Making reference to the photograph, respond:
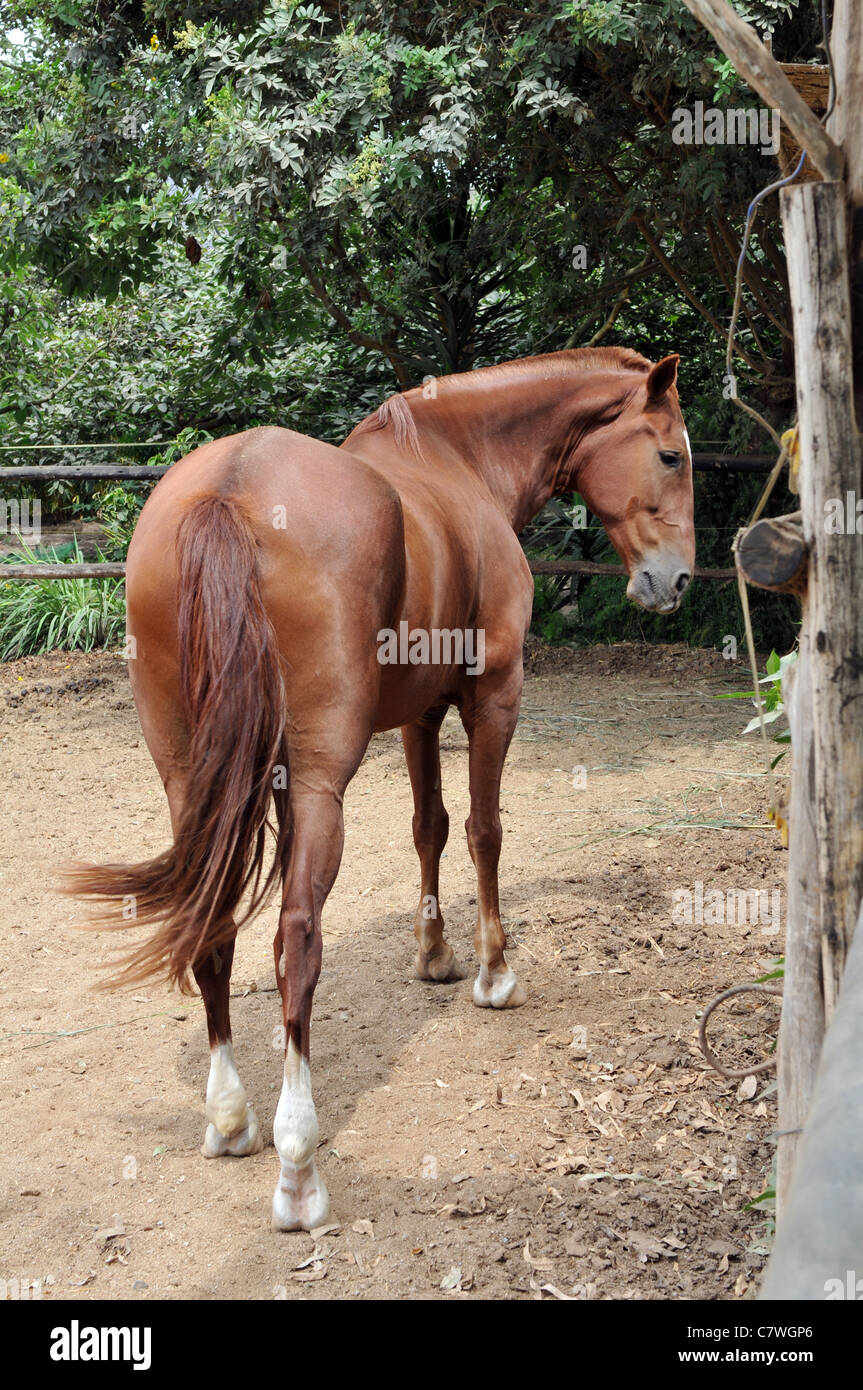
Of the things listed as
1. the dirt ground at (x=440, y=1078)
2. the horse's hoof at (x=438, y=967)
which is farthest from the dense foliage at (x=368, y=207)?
the horse's hoof at (x=438, y=967)

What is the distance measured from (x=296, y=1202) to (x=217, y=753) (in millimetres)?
1077

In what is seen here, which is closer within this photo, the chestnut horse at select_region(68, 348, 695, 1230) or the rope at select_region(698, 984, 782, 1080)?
the rope at select_region(698, 984, 782, 1080)

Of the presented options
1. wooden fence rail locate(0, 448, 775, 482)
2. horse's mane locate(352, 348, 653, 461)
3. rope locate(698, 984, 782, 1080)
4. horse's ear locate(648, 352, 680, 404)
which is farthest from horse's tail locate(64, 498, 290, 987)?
wooden fence rail locate(0, 448, 775, 482)

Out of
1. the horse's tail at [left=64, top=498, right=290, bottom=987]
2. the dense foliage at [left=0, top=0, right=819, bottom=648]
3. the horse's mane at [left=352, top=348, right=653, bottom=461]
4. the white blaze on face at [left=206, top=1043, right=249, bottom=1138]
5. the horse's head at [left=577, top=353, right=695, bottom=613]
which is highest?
the dense foliage at [left=0, top=0, right=819, bottom=648]

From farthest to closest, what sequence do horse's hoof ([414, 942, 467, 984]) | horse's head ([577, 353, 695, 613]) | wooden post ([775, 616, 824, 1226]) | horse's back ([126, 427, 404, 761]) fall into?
horse's hoof ([414, 942, 467, 984]) < horse's head ([577, 353, 695, 613]) < horse's back ([126, 427, 404, 761]) < wooden post ([775, 616, 824, 1226])

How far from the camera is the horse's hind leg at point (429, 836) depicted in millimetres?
3975

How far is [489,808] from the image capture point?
3848 millimetres

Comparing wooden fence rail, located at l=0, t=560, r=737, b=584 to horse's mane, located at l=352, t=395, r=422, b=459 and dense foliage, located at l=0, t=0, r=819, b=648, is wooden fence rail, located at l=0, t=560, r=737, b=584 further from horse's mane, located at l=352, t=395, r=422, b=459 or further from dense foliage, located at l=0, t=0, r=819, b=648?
horse's mane, located at l=352, t=395, r=422, b=459

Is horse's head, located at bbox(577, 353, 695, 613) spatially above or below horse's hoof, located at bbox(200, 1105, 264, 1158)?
above

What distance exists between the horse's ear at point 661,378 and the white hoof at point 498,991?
6.76 feet

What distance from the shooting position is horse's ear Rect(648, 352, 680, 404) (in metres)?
3.77

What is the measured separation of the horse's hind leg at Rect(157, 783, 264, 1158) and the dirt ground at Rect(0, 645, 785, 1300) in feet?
0.23

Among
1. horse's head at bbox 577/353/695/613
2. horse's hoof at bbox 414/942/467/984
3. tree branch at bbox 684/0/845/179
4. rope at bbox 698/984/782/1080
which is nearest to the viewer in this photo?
tree branch at bbox 684/0/845/179

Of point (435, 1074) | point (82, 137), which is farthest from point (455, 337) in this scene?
point (435, 1074)
